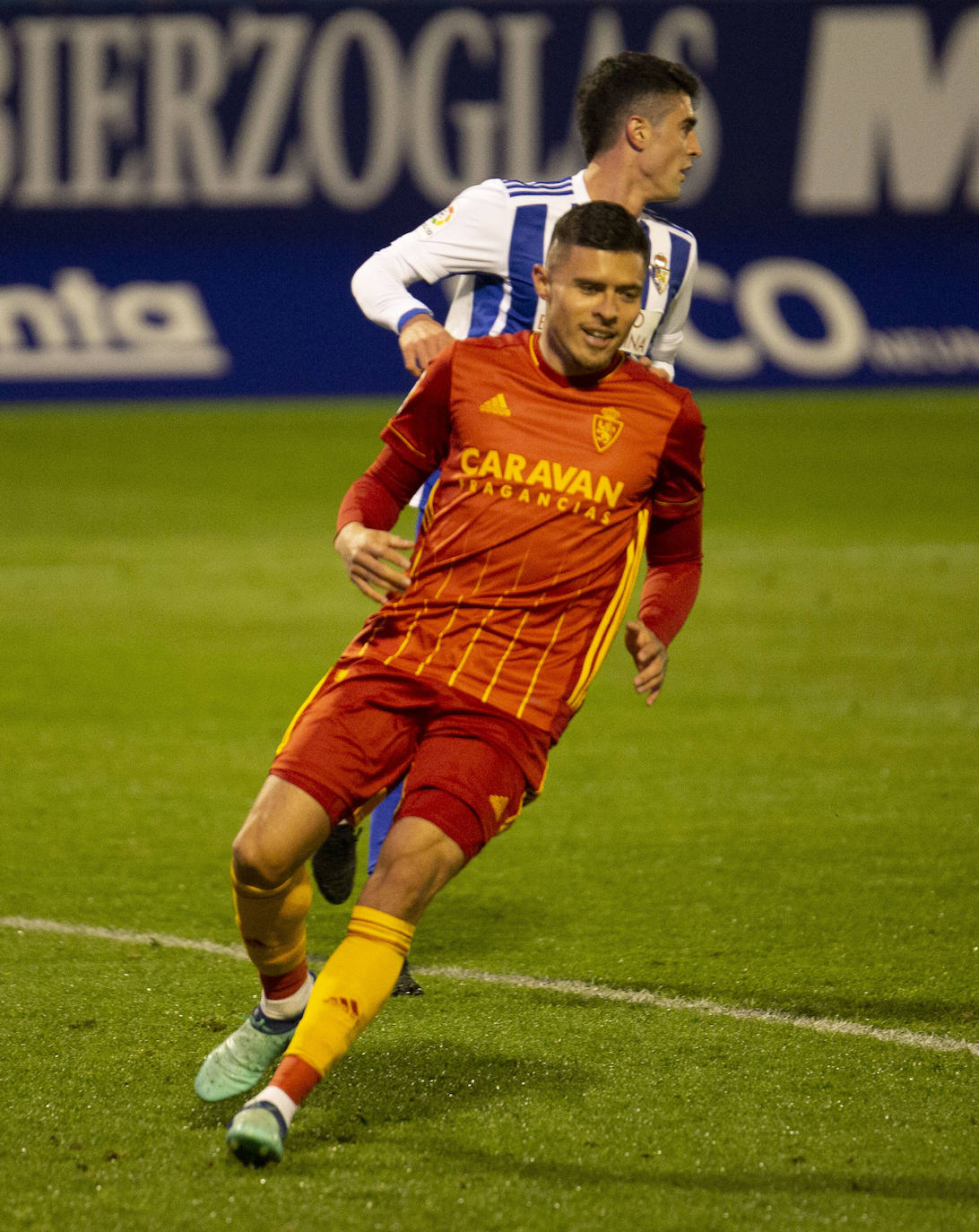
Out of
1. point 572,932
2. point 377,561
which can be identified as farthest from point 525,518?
point 572,932

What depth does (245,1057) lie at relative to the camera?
3518 mm

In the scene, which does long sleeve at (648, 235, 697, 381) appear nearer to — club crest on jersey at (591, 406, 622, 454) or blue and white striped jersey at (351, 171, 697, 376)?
blue and white striped jersey at (351, 171, 697, 376)

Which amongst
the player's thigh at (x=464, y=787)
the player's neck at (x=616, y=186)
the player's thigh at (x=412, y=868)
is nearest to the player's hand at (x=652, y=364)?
the player's neck at (x=616, y=186)

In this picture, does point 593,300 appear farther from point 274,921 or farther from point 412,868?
point 274,921

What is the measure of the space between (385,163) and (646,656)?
13.9 metres

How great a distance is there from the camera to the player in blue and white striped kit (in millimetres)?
4293

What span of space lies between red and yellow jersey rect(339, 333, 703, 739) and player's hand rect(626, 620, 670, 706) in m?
0.08

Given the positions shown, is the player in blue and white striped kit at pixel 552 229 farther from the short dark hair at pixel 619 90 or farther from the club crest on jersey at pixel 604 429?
the club crest on jersey at pixel 604 429

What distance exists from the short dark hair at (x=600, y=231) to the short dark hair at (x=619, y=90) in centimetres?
82

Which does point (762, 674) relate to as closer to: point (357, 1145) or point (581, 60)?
point (357, 1145)

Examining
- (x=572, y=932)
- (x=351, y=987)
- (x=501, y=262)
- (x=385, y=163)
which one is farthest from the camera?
(x=385, y=163)

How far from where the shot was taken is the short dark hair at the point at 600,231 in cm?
351

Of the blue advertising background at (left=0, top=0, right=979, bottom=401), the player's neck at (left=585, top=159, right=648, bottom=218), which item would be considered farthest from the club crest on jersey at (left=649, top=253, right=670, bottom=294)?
the blue advertising background at (left=0, top=0, right=979, bottom=401)

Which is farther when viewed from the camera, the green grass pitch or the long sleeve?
the long sleeve
